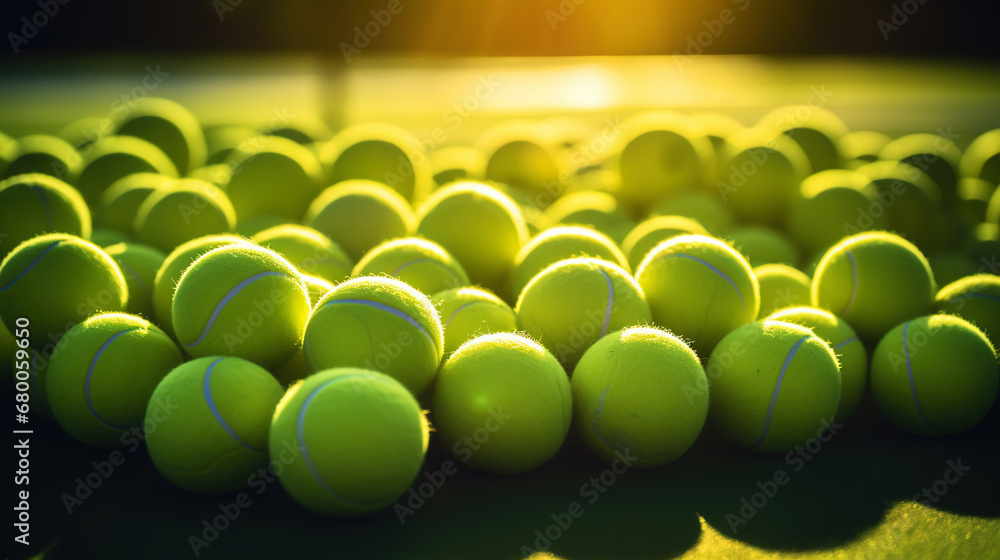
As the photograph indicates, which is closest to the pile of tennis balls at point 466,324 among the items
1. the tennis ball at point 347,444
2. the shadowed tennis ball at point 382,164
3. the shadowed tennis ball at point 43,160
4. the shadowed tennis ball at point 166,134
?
the tennis ball at point 347,444

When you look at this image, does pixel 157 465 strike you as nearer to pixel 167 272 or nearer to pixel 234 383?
pixel 234 383

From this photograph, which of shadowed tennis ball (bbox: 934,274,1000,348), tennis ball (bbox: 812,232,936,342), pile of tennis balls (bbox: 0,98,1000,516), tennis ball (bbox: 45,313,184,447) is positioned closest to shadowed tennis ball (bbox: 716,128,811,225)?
pile of tennis balls (bbox: 0,98,1000,516)

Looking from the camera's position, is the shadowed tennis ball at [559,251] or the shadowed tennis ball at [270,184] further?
the shadowed tennis ball at [270,184]

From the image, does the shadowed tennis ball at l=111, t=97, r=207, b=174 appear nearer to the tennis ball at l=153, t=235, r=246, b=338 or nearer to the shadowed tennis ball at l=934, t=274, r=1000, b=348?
the tennis ball at l=153, t=235, r=246, b=338

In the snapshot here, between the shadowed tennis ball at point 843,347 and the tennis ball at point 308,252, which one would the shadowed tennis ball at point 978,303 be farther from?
the tennis ball at point 308,252

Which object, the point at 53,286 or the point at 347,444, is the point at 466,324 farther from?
the point at 53,286
